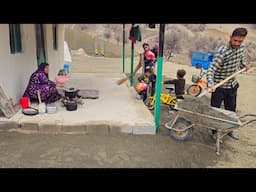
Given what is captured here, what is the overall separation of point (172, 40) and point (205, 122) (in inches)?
822

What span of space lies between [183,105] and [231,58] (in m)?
0.91

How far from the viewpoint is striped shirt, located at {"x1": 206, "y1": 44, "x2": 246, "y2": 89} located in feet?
11.2

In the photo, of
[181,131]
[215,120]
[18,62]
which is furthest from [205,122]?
[18,62]

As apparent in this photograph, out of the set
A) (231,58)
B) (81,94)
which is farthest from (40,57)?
(231,58)

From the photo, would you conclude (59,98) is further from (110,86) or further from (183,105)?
(183,105)

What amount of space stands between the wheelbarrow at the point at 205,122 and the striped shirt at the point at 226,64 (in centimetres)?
43

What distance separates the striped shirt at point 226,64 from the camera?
3.41 m

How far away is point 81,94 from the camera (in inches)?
223

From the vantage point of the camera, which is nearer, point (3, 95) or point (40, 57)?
point (3, 95)

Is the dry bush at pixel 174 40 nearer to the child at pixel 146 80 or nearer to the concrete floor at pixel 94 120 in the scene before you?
the child at pixel 146 80

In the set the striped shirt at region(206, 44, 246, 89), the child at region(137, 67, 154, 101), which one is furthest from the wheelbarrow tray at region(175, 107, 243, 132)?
the child at region(137, 67, 154, 101)

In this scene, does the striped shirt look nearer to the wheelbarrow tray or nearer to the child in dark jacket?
the wheelbarrow tray

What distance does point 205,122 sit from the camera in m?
3.39

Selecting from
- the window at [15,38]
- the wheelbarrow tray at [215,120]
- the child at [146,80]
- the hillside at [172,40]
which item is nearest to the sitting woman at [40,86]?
the window at [15,38]
